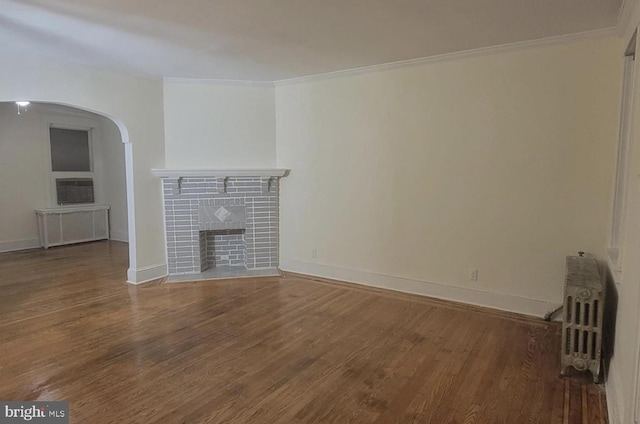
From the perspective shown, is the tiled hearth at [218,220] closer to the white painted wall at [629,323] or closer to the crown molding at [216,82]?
the crown molding at [216,82]

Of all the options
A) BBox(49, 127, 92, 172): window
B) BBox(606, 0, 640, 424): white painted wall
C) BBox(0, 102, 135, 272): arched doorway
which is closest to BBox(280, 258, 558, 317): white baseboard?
BBox(606, 0, 640, 424): white painted wall

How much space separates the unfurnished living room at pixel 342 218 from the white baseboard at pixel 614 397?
24 millimetres

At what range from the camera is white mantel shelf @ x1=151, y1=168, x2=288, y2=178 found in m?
4.79

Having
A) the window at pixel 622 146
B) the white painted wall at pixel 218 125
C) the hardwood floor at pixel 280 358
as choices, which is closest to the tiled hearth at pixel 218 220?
the white painted wall at pixel 218 125

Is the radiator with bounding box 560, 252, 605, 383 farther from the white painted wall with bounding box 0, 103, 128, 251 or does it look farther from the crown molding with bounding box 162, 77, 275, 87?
the white painted wall with bounding box 0, 103, 128, 251

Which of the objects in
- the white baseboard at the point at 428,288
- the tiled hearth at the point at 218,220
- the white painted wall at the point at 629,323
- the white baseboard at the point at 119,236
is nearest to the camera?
the white painted wall at the point at 629,323

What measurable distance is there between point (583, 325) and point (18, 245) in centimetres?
803

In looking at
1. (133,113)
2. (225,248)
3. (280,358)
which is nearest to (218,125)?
(133,113)

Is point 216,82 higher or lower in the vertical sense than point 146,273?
higher

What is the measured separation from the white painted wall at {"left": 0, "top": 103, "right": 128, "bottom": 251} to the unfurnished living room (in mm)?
1216

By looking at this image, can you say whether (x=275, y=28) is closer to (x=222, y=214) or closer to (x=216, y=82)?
(x=216, y=82)

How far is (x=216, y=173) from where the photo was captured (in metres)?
4.95

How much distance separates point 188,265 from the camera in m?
5.07

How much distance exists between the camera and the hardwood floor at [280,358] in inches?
88.0
